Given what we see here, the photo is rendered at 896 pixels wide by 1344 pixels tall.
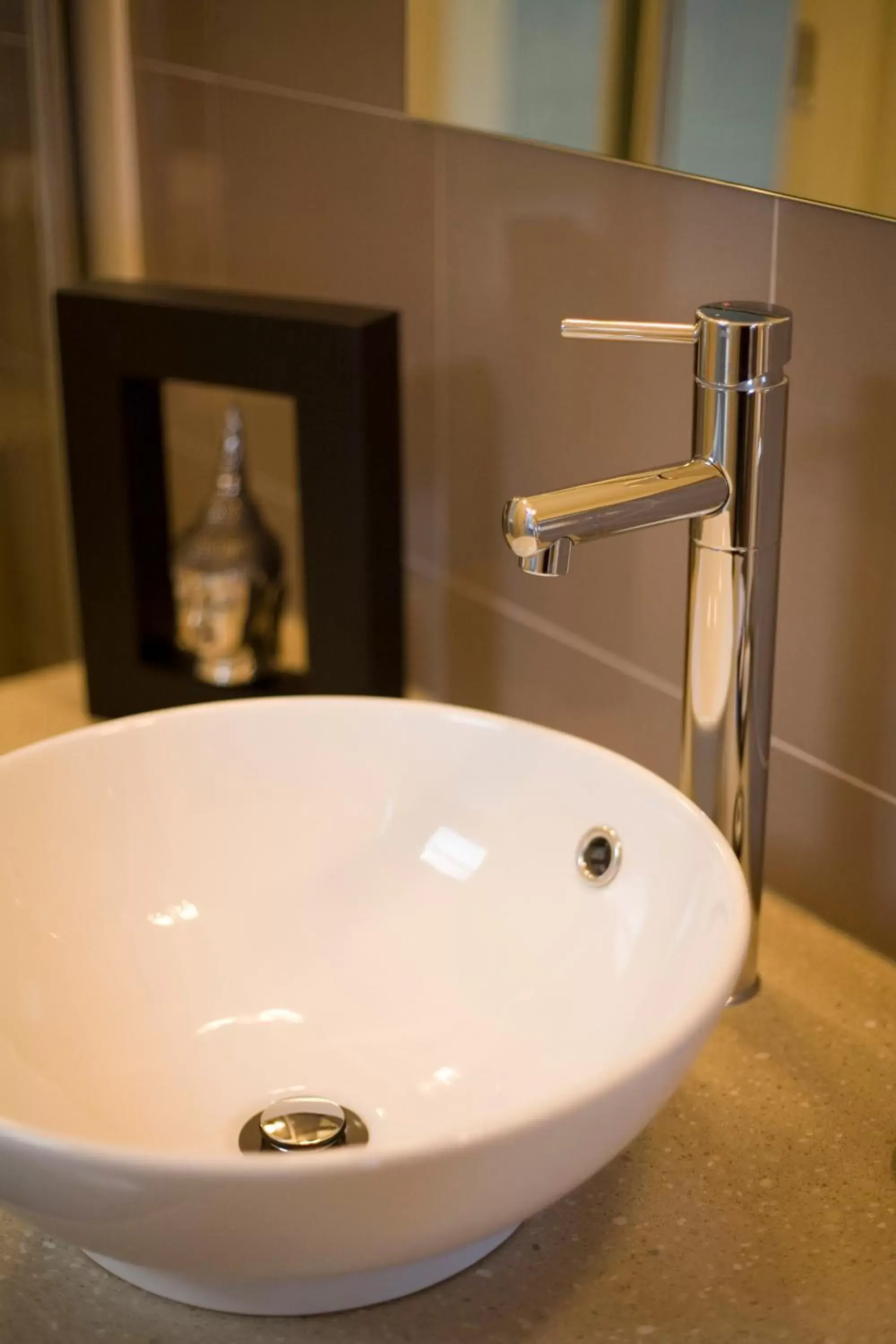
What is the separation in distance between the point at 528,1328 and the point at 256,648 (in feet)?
1.99

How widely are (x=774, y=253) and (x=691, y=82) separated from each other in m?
0.10

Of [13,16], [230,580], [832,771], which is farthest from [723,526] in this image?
[13,16]

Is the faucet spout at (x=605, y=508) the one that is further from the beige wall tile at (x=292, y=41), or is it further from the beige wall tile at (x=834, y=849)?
the beige wall tile at (x=292, y=41)

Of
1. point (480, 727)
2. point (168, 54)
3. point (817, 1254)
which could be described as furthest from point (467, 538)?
point (817, 1254)

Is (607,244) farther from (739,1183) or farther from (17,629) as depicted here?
(17,629)

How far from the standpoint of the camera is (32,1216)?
0.57 meters

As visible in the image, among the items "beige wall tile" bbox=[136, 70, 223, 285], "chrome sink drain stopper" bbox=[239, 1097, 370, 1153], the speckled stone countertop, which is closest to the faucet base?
the speckled stone countertop

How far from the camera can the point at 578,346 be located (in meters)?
1.01

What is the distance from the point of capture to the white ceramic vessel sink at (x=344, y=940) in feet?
2.20

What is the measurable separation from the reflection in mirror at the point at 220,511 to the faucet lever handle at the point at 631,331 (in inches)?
13.2

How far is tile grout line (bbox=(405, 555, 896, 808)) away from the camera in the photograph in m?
0.93

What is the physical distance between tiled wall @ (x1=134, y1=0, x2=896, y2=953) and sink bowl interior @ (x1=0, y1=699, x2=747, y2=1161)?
0.67 feet

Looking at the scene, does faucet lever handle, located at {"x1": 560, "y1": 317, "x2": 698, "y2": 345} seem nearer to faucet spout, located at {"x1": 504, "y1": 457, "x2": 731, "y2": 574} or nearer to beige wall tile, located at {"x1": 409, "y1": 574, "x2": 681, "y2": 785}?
faucet spout, located at {"x1": 504, "y1": 457, "x2": 731, "y2": 574}

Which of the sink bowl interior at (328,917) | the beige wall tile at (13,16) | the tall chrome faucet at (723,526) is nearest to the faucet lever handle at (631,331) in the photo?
the tall chrome faucet at (723,526)
